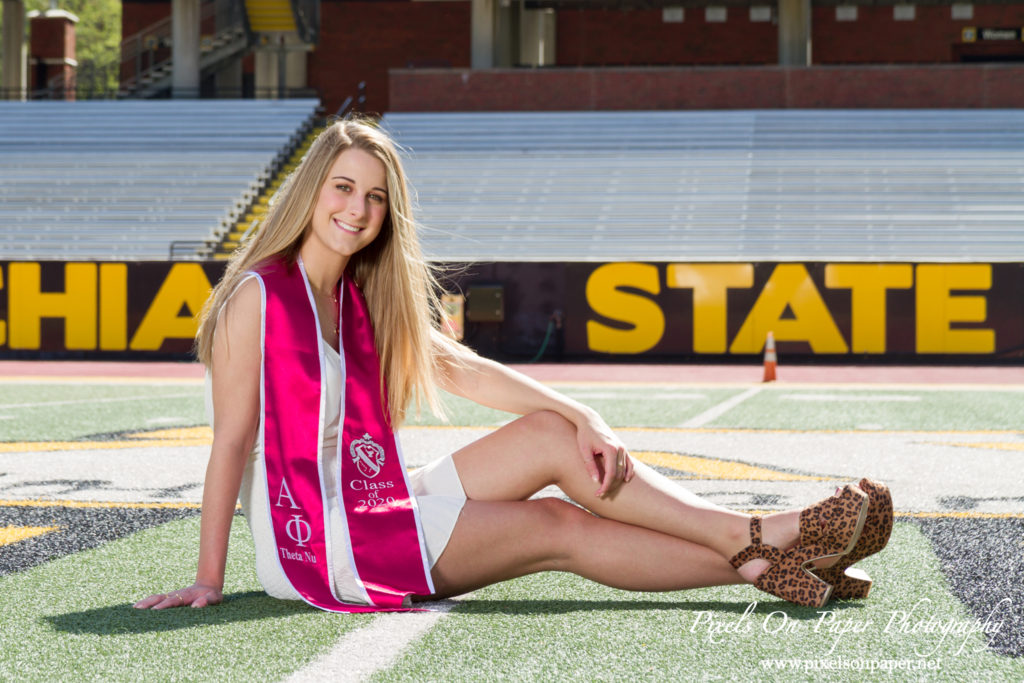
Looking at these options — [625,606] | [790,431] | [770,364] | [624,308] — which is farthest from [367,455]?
[624,308]

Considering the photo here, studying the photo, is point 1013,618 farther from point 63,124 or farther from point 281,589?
point 63,124

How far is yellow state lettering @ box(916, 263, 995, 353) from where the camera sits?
1678 cm

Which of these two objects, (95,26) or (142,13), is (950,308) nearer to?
(142,13)

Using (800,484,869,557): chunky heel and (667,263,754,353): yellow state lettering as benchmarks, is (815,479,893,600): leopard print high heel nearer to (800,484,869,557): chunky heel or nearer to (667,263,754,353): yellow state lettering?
(800,484,869,557): chunky heel

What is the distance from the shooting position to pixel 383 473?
11.5 feet

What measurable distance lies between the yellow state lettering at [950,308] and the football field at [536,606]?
9.51 meters

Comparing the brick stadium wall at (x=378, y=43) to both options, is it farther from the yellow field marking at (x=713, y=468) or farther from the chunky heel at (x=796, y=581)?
the chunky heel at (x=796, y=581)

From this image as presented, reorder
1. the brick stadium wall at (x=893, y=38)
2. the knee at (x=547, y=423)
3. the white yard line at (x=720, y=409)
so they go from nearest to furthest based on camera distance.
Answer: the knee at (x=547, y=423)
the white yard line at (x=720, y=409)
the brick stadium wall at (x=893, y=38)

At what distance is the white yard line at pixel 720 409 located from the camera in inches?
377

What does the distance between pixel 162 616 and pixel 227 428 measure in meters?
0.53

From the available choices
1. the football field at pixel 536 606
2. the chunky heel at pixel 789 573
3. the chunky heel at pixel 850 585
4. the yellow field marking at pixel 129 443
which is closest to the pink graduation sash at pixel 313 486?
the football field at pixel 536 606

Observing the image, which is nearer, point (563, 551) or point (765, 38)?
point (563, 551)

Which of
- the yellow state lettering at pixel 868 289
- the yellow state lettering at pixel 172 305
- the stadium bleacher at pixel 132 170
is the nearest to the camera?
the yellow state lettering at pixel 868 289

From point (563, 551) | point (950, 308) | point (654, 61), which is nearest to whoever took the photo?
point (563, 551)
